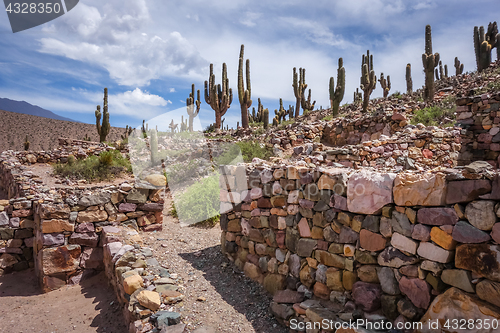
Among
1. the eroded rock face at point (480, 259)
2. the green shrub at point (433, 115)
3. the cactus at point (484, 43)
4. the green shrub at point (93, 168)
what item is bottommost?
the eroded rock face at point (480, 259)

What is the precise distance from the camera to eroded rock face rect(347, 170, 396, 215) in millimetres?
2777

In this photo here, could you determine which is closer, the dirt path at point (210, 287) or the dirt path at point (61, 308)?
the dirt path at point (210, 287)

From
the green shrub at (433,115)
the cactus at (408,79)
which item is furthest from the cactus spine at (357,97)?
the green shrub at (433,115)

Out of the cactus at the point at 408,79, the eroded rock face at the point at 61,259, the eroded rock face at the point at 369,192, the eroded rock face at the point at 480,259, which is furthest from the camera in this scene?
the cactus at the point at 408,79

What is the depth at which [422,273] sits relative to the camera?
2484mm

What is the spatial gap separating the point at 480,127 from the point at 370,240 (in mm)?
5752

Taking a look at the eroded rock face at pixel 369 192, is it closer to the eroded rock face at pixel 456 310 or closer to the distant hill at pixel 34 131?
the eroded rock face at pixel 456 310

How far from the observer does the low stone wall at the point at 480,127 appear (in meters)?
6.33

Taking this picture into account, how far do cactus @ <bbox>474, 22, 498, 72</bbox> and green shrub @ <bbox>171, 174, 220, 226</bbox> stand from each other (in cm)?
2194

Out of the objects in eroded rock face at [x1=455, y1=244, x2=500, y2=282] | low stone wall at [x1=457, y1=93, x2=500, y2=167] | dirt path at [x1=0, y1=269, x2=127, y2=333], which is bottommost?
dirt path at [x1=0, y1=269, x2=127, y2=333]

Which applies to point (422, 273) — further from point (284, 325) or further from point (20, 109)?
point (20, 109)

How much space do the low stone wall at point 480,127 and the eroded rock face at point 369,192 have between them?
17.2 ft

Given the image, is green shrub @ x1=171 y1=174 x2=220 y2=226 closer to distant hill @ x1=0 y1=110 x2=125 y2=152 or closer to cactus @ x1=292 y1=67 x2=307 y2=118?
cactus @ x1=292 y1=67 x2=307 y2=118

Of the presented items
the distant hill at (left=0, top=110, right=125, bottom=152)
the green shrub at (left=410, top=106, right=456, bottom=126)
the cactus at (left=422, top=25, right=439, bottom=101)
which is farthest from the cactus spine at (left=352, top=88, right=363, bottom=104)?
the distant hill at (left=0, top=110, right=125, bottom=152)
